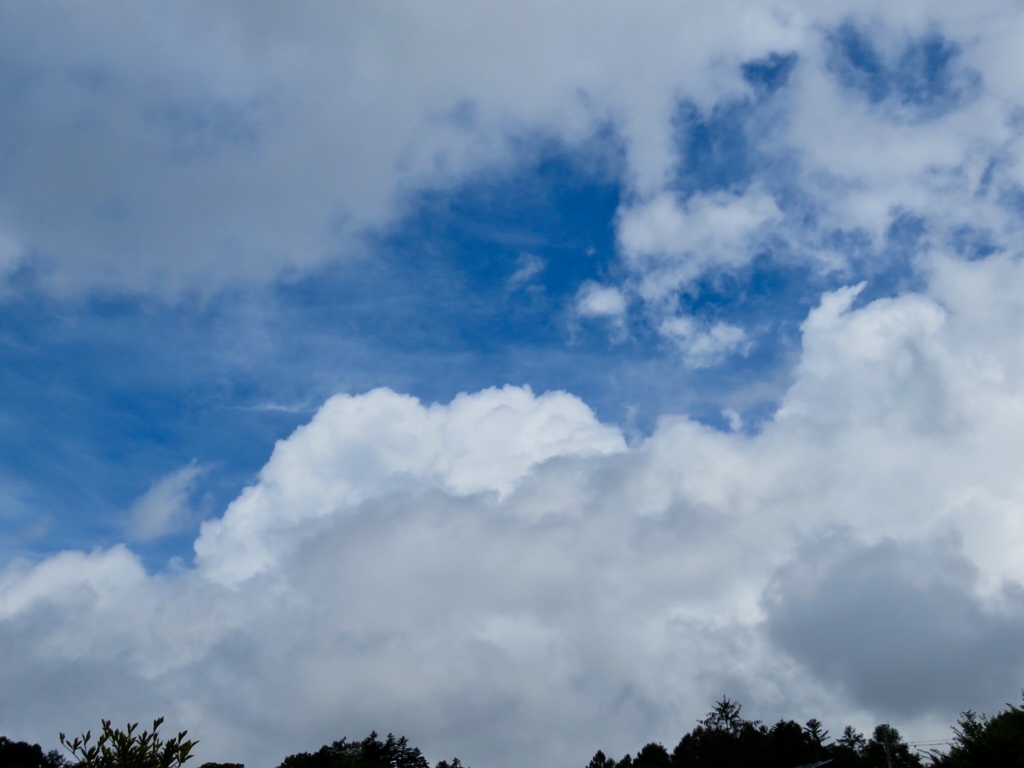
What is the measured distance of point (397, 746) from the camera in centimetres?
14688

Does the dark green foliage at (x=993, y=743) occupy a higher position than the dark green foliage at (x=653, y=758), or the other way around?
the dark green foliage at (x=653, y=758)

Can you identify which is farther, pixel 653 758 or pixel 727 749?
pixel 653 758

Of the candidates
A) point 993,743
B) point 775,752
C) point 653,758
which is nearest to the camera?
point 993,743

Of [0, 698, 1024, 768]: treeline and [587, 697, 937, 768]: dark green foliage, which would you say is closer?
[0, 698, 1024, 768]: treeline

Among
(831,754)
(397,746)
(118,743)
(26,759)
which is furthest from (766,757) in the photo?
(26,759)

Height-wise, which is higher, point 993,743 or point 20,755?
point 20,755

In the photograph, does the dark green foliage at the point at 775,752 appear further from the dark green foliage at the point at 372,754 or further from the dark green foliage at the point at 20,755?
the dark green foliage at the point at 20,755

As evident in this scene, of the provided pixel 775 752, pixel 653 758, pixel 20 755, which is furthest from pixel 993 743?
pixel 20 755

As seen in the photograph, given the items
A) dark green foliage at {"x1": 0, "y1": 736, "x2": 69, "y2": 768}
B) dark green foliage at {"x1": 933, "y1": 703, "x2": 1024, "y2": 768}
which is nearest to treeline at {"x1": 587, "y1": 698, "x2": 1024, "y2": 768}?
dark green foliage at {"x1": 933, "y1": 703, "x2": 1024, "y2": 768}

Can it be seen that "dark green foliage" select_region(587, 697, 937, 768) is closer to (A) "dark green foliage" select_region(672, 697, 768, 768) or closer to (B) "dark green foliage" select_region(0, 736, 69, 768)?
(A) "dark green foliage" select_region(672, 697, 768, 768)

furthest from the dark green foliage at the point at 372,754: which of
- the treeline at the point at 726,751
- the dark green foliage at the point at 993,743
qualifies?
the dark green foliage at the point at 993,743

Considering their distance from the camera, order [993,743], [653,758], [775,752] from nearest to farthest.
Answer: [993,743] → [775,752] → [653,758]

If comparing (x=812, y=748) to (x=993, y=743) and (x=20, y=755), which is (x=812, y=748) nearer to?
(x=993, y=743)

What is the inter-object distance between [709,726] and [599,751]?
56.8 m
